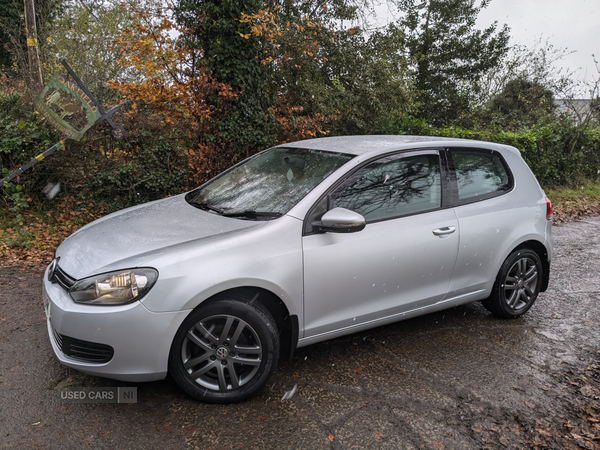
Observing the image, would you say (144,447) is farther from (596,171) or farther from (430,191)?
(596,171)

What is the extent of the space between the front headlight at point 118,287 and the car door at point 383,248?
1.02m

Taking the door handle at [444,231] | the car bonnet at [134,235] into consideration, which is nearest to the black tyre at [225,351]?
the car bonnet at [134,235]

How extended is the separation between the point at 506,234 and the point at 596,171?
12823 millimetres

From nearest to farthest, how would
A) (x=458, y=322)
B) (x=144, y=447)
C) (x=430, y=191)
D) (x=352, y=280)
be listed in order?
(x=144, y=447)
(x=352, y=280)
(x=430, y=191)
(x=458, y=322)

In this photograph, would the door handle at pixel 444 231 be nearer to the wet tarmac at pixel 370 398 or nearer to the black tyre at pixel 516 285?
the black tyre at pixel 516 285

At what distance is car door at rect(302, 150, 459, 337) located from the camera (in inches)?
132

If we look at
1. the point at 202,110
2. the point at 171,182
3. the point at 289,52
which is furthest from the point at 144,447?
the point at 289,52

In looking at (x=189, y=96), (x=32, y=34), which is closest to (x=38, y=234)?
(x=189, y=96)

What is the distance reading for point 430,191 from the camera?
3.98 meters

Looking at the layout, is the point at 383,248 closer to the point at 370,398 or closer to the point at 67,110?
the point at 370,398

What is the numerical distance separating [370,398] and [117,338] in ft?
5.53

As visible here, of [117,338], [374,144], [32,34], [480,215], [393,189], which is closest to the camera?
[117,338]

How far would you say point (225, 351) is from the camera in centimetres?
305

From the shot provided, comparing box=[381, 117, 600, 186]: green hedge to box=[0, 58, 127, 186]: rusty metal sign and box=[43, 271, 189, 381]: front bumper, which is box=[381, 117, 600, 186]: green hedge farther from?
box=[43, 271, 189, 381]: front bumper
